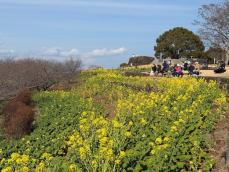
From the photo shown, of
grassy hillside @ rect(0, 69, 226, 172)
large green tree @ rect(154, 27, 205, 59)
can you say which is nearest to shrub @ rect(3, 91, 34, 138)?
grassy hillside @ rect(0, 69, 226, 172)

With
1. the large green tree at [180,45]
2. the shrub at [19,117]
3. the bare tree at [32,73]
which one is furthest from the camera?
the large green tree at [180,45]

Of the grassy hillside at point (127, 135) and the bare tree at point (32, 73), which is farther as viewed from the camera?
the bare tree at point (32, 73)

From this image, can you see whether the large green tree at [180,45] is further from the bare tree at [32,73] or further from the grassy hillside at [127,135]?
the grassy hillside at [127,135]

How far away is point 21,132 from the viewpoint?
75.0ft

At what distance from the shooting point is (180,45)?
78188mm

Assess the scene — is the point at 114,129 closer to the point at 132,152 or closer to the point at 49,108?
the point at 132,152

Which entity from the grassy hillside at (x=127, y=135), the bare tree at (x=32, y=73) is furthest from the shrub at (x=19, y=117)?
the bare tree at (x=32, y=73)

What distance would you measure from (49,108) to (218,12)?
3138 centimetres

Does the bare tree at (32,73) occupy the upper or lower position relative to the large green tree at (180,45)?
lower

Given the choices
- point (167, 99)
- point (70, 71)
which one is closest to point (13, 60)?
point (70, 71)

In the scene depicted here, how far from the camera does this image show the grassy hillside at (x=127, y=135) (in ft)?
24.5

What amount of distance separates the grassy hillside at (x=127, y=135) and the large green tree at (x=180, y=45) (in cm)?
5192

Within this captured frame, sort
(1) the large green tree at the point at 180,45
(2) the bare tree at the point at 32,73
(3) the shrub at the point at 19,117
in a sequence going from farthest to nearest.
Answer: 1. (1) the large green tree at the point at 180,45
2. (2) the bare tree at the point at 32,73
3. (3) the shrub at the point at 19,117

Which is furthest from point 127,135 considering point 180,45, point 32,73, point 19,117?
point 180,45
